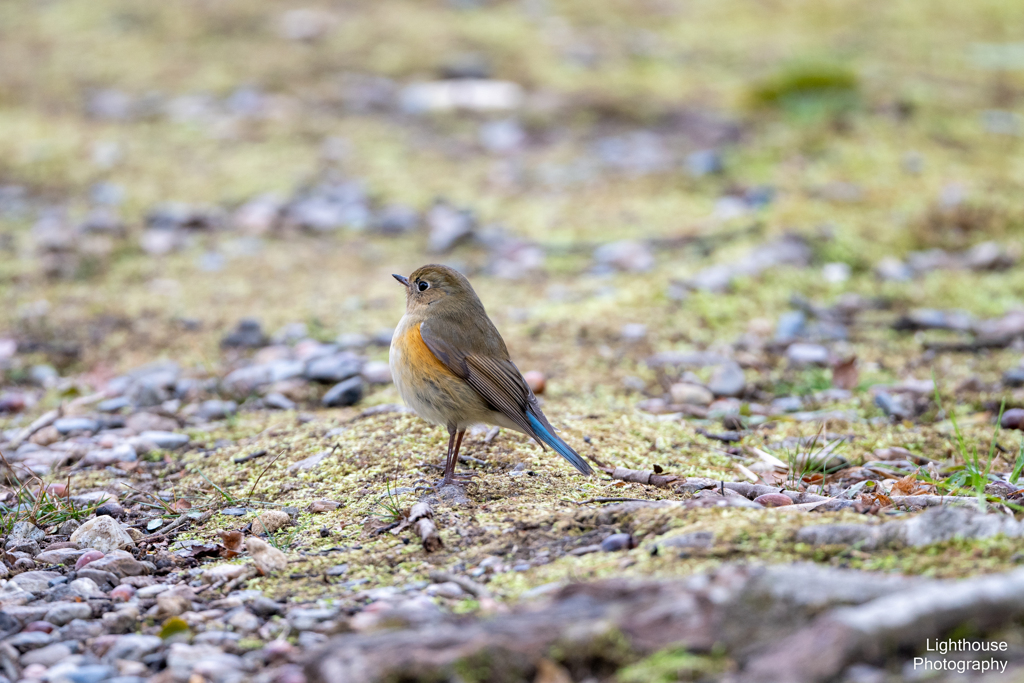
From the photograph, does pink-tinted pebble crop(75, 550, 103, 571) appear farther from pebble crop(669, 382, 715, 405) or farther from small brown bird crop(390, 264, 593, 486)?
pebble crop(669, 382, 715, 405)

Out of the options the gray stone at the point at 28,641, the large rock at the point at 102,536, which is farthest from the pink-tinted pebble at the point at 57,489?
the gray stone at the point at 28,641

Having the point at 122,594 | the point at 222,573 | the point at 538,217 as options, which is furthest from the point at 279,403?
the point at 538,217

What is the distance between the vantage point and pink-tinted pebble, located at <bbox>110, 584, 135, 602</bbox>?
10.1 feet

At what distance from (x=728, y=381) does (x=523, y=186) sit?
3973 millimetres

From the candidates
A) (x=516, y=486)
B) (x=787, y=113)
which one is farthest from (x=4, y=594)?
(x=787, y=113)

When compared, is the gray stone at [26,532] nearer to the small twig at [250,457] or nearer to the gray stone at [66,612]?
the gray stone at [66,612]

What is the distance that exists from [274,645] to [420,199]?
20.4ft

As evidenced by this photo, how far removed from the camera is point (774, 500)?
3535mm

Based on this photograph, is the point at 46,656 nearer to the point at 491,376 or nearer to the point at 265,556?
the point at 265,556

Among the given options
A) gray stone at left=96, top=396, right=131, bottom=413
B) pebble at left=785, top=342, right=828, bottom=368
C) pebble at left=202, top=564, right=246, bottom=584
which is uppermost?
pebble at left=202, top=564, right=246, bottom=584

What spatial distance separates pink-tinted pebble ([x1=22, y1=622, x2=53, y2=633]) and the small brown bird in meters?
1.52

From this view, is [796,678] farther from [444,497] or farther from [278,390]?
[278,390]

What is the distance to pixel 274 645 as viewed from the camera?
2.72 m

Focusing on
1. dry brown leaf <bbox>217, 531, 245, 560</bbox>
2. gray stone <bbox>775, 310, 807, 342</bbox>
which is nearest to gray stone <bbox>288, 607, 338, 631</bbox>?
dry brown leaf <bbox>217, 531, 245, 560</bbox>
